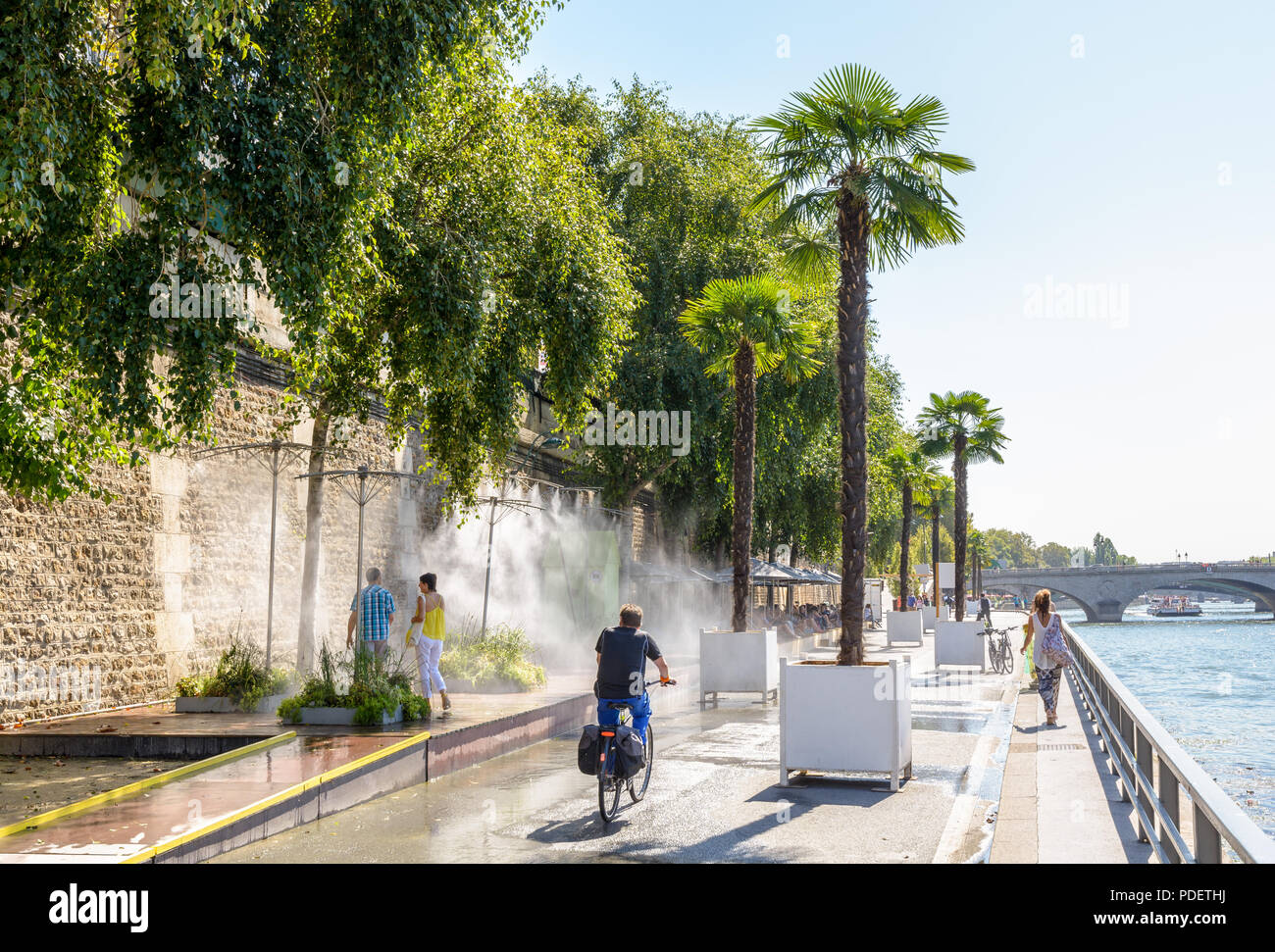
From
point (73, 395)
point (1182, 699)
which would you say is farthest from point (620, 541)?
point (73, 395)

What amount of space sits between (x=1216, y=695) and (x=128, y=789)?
36.9 m

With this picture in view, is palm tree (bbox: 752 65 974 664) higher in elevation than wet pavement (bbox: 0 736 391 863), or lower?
higher

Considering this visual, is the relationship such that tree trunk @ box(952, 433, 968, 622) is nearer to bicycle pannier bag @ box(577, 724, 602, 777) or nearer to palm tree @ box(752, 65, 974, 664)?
palm tree @ box(752, 65, 974, 664)

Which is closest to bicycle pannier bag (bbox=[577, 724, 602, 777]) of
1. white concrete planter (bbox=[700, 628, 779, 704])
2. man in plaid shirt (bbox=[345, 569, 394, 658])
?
man in plaid shirt (bbox=[345, 569, 394, 658])

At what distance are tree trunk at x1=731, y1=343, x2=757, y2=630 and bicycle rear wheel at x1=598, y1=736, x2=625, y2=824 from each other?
36.0 ft

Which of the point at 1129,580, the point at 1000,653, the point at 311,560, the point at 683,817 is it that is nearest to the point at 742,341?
the point at 311,560

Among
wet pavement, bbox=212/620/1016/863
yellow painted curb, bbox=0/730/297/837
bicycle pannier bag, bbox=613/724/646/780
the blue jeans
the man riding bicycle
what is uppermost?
the man riding bicycle

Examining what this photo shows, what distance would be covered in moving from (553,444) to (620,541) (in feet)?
10.5

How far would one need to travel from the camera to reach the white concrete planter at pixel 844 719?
1010 centimetres

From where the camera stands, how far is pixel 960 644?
26.6 meters

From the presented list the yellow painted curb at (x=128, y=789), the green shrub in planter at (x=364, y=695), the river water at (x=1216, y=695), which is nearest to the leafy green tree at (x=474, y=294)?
the green shrub in planter at (x=364, y=695)

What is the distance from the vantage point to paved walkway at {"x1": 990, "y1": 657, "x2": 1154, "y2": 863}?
7.16 metres
